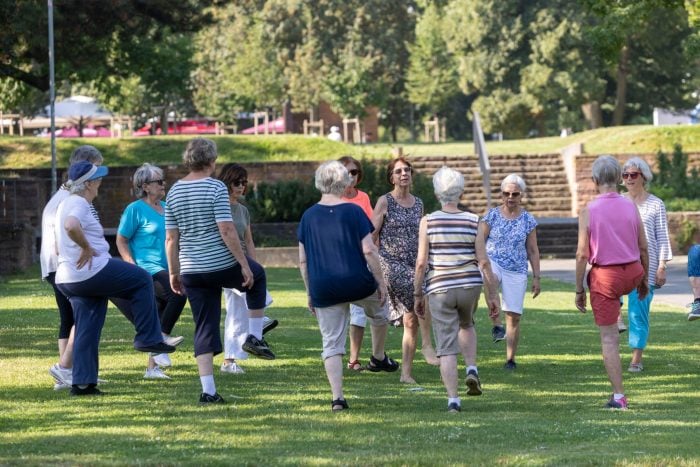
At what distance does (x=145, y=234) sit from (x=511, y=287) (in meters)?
3.23

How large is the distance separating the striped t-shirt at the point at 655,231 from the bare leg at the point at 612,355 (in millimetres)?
2743

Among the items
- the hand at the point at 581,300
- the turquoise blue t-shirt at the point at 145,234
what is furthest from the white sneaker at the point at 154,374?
the hand at the point at 581,300

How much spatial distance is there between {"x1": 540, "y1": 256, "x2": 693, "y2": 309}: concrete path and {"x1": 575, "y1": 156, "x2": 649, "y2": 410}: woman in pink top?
10.8 m

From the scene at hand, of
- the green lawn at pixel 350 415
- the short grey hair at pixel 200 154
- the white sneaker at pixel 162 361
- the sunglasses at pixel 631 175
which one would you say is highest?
the short grey hair at pixel 200 154

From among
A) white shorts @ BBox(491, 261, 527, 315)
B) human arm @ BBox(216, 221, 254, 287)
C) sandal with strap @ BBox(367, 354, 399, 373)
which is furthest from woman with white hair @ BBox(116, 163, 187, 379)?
white shorts @ BBox(491, 261, 527, 315)

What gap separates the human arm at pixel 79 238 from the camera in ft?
34.4

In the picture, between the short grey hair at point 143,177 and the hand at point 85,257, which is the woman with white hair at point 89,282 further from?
the short grey hair at point 143,177

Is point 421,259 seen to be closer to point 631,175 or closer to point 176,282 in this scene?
point 176,282

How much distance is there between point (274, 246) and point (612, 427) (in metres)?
23.3

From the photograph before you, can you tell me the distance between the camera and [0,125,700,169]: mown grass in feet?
136

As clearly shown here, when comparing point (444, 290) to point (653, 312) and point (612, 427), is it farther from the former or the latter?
point (653, 312)

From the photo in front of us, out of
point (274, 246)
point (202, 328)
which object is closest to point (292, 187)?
point (274, 246)

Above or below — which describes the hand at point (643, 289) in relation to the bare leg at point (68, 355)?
above

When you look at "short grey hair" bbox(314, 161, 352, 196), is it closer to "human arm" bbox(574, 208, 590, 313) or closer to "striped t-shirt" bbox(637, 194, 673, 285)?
"human arm" bbox(574, 208, 590, 313)
